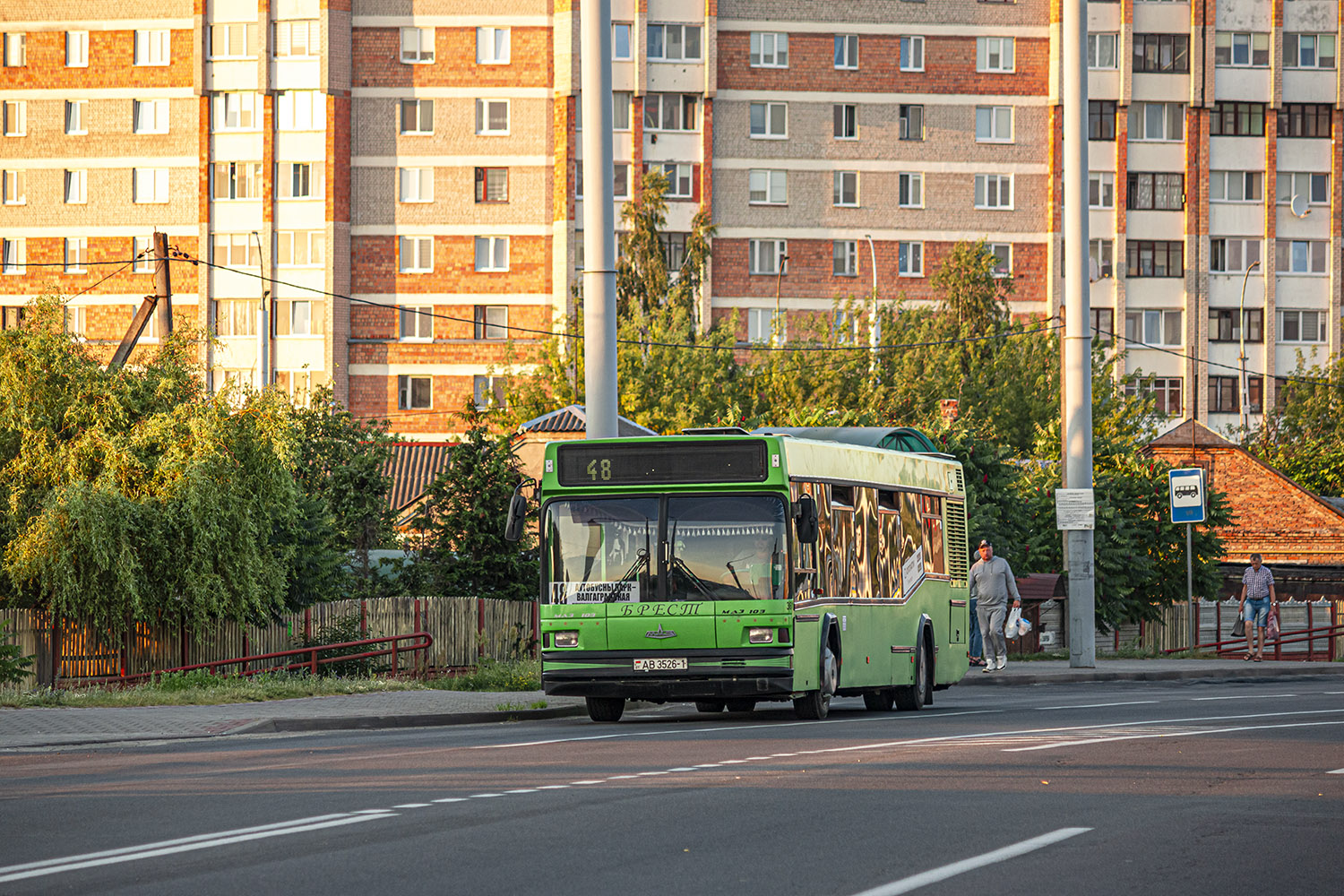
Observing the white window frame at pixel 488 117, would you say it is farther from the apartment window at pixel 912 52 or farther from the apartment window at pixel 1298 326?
the apartment window at pixel 1298 326

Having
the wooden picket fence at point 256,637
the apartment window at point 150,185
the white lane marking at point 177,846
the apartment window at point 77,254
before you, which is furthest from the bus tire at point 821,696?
the apartment window at point 77,254

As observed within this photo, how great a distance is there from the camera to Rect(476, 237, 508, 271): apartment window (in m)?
75.6

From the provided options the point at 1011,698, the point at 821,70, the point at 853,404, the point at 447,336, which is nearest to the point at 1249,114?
the point at 821,70

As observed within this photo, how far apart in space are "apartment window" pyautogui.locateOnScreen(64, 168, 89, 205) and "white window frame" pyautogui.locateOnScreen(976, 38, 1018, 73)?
36577 mm

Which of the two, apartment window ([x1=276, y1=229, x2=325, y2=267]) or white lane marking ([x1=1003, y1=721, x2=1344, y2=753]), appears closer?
white lane marking ([x1=1003, y1=721, x2=1344, y2=753])

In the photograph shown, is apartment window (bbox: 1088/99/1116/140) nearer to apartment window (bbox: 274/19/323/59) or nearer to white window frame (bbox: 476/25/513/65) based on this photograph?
white window frame (bbox: 476/25/513/65)

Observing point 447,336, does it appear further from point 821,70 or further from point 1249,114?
point 1249,114

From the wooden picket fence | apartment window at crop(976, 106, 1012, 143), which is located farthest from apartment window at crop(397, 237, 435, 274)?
the wooden picket fence

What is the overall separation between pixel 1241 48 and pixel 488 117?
32.3m

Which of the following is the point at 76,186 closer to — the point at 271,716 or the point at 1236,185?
the point at 1236,185

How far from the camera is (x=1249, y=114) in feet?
269

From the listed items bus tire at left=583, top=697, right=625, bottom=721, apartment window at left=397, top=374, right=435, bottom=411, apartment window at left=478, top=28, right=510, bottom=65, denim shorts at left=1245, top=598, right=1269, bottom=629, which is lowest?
bus tire at left=583, top=697, right=625, bottom=721

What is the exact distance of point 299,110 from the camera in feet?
250

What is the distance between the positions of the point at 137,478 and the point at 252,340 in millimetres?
48849
